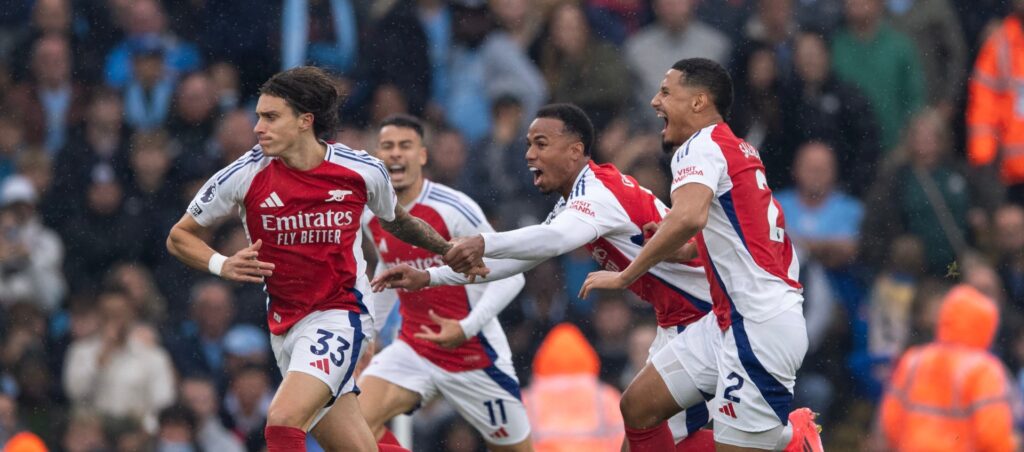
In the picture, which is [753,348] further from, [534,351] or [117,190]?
[117,190]

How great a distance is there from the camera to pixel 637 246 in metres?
8.04

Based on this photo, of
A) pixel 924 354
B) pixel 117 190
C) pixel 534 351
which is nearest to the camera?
pixel 924 354

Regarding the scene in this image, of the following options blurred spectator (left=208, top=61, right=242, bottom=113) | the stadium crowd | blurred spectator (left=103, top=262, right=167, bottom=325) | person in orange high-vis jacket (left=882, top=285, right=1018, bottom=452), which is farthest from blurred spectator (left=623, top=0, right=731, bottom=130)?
blurred spectator (left=103, top=262, right=167, bottom=325)

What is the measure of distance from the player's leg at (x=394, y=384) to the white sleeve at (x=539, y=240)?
5.79 feet

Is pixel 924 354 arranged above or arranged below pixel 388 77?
below

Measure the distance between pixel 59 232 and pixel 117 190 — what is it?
1.91ft

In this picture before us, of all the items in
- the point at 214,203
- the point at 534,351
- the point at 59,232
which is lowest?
the point at 534,351

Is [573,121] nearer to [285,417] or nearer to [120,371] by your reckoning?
[285,417]

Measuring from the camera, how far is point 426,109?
527 inches

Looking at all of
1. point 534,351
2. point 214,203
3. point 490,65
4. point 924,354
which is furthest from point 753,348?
point 490,65

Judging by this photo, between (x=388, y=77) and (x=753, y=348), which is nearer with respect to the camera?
(x=753, y=348)

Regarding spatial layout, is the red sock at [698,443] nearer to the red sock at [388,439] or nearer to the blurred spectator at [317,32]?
the red sock at [388,439]

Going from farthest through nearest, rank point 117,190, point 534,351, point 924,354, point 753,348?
point 117,190 → point 534,351 → point 924,354 → point 753,348

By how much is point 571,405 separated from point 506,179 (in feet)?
8.04
